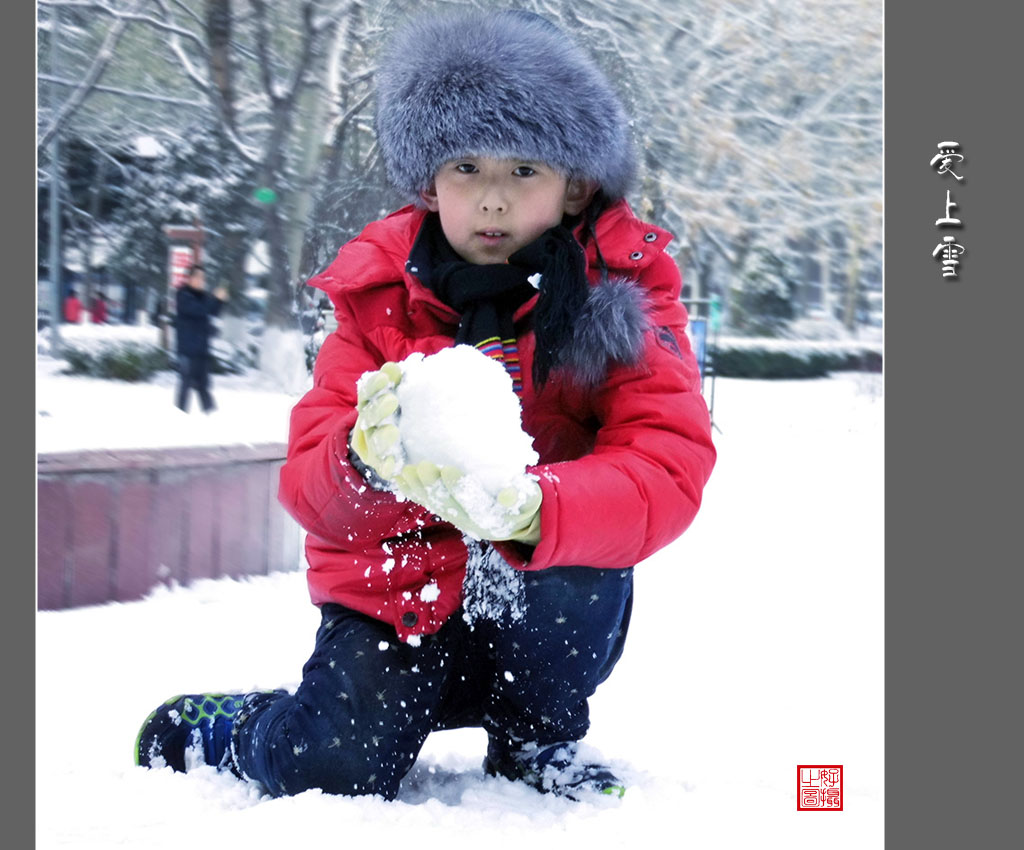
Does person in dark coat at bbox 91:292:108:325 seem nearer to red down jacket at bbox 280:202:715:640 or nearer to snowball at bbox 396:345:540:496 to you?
red down jacket at bbox 280:202:715:640

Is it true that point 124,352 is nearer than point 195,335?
Yes

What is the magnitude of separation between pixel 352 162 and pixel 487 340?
1.93 m

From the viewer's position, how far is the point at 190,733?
1187 millimetres

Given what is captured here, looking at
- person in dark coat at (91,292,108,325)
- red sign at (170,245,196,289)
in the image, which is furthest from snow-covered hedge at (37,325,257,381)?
red sign at (170,245,196,289)

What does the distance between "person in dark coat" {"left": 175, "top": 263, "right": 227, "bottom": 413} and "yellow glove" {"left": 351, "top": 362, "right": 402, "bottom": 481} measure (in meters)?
1.67

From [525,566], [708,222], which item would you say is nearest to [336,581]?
[525,566]

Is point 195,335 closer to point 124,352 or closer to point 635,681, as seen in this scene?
point 124,352

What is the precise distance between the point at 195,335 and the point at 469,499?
204 cm

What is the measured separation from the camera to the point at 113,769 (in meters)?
1.19

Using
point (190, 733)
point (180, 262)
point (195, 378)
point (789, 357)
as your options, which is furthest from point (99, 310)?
point (789, 357)

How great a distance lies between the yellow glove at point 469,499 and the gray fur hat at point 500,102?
0.40m

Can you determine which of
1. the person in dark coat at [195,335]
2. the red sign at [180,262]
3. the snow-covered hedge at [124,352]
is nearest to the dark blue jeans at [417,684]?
the snow-covered hedge at [124,352]

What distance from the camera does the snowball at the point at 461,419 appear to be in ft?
2.64

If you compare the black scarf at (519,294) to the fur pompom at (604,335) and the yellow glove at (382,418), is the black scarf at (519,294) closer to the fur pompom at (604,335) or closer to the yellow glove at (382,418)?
the fur pompom at (604,335)
